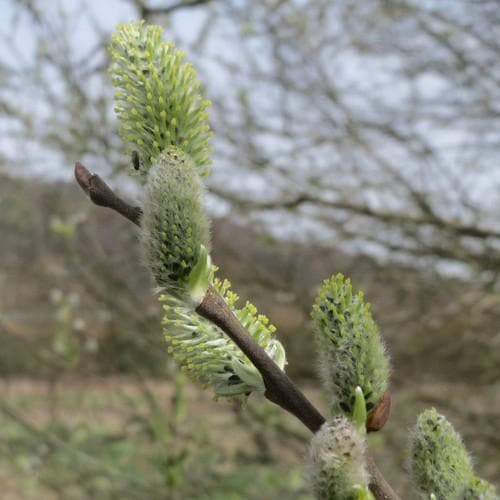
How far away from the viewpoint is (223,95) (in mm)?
4387

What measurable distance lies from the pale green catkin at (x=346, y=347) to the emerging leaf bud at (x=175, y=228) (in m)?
0.15

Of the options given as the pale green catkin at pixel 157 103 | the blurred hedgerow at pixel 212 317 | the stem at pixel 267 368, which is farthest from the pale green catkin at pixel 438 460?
the pale green catkin at pixel 157 103

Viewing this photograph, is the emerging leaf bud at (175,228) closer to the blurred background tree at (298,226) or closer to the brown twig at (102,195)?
the brown twig at (102,195)

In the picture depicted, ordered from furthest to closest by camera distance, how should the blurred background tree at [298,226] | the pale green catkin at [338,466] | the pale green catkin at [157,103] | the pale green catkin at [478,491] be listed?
the blurred background tree at [298,226], the pale green catkin at [157,103], the pale green catkin at [478,491], the pale green catkin at [338,466]

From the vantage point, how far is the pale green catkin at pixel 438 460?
0.84 m

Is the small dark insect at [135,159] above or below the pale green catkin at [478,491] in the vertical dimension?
above

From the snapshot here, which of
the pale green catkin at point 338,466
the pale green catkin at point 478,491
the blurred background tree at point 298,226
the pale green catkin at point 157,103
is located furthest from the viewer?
the blurred background tree at point 298,226

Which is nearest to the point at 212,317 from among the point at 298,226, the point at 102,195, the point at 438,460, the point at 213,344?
the point at 213,344

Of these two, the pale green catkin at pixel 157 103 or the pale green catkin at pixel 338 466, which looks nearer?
the pale green catkin at pixel 338 466

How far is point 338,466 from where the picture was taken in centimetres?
70

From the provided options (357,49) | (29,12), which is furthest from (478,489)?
(357,49)

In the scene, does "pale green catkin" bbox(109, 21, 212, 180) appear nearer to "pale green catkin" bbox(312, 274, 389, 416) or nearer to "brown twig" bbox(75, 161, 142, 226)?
"brown twig" bbox(75, 161, 142, 226)

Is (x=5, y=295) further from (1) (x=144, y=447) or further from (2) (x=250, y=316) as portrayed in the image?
(2) (x=250, y=316)

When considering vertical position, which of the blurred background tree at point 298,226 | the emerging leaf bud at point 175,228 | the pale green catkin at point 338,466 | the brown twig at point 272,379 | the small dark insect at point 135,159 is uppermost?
the blurred background tree at point 298,226
